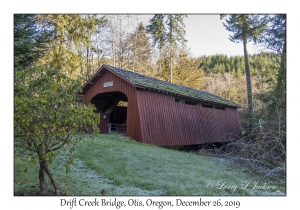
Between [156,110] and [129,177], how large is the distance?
6958mm

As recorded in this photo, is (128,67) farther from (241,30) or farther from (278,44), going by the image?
(278,44)

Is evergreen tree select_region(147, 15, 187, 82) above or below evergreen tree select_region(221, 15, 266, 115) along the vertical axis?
above

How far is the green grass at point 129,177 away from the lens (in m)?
4.82

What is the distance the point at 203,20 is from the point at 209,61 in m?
20.0

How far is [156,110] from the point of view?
12.5m

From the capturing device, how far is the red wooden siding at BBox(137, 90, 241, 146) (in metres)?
12.1

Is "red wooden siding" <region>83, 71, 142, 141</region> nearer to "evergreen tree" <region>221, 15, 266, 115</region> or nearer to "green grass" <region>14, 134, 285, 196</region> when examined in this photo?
"green grass" <region>14, 134, 285, 196</region>

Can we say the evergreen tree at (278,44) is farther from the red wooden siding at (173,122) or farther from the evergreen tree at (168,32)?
the evergreen tree at (168,32)

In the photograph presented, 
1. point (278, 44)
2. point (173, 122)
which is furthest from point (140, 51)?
point (278, 44)

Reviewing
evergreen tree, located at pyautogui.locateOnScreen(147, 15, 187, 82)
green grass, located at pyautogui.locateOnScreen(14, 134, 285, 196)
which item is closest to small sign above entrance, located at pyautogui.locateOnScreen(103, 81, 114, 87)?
green grass, located at pyautogui.locateOnScreen(14, 134, 285, 196)

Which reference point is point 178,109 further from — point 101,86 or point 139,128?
point 101,86

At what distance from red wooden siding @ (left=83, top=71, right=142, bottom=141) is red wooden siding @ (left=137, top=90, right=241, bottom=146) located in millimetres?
293
